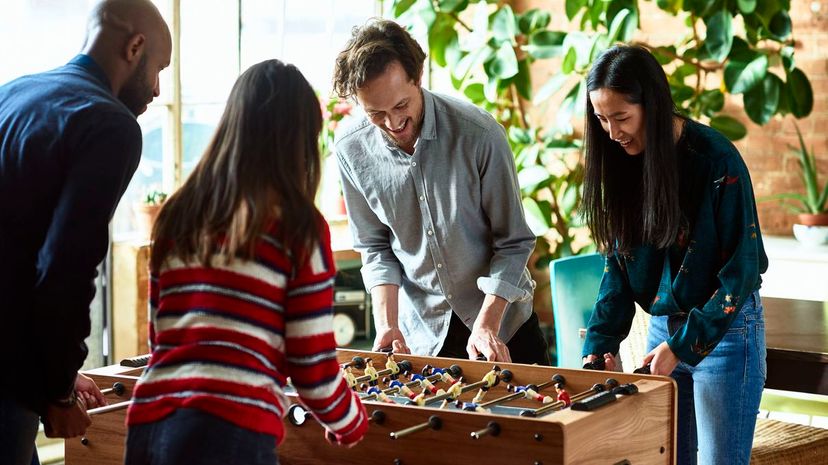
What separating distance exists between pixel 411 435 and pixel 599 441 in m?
0.36

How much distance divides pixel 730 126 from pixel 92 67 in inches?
145

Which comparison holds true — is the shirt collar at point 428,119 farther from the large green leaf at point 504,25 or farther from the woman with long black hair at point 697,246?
the large green leaf at point 504,25

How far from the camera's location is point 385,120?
Answer: 8.55ft

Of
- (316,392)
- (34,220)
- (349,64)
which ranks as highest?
(349,64)

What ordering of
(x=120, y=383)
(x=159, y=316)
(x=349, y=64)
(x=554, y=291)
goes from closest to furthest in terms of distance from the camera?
(x=159, y=316) → (x=120, y=383) → (x=349, y=64) → (x=554, y=291)

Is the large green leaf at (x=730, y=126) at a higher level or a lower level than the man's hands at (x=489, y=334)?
higher

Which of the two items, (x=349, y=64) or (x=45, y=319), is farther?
(x=349, y=64)

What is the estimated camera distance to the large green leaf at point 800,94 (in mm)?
4797

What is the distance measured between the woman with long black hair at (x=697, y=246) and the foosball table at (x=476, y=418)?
19 cm

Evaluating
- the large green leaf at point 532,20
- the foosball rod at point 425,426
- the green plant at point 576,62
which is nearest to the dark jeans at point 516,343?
the foosball rod at point 425,426

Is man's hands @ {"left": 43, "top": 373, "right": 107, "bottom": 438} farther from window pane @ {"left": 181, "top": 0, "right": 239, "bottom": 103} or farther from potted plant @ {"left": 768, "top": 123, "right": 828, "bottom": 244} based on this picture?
potted plant @ {"left": 768, "top": 123, "right": 828, "bottom": 244}

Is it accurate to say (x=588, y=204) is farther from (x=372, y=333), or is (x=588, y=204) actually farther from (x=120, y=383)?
(x=372, y=333)

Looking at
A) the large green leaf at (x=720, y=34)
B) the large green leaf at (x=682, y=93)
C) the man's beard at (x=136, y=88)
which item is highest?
the large green leaf at (x=720, y=34)

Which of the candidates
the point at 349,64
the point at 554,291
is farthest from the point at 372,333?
the point at 349,64
